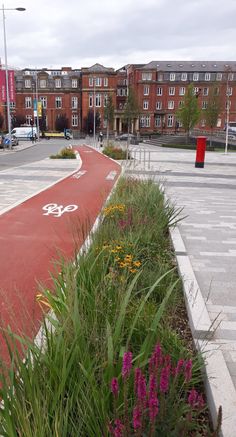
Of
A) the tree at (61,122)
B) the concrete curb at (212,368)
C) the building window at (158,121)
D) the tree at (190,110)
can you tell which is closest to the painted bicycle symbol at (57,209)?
the concrete curb at (212,368)

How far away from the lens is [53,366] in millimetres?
2191

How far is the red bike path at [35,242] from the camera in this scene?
390 cm

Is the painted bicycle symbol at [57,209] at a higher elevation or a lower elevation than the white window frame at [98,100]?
lower

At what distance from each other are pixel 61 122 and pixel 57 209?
77.6 meters

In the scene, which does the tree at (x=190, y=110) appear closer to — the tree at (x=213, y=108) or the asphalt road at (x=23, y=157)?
the tree at (x=213, y=108)

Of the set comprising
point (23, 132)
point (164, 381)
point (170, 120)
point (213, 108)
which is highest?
point (213, 108)

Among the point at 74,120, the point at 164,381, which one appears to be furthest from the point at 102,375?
the point at 74,120

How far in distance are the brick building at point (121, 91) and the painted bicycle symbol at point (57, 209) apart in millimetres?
64381

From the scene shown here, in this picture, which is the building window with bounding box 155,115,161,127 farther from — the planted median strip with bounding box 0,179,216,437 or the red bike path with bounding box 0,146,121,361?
the planted median strip with bounding box 0,179,216,437

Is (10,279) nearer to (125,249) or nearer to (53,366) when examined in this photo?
(125,249)

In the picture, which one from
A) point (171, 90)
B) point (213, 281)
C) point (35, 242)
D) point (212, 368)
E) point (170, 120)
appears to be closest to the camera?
point (212, 368)

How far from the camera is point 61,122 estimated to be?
275 feet

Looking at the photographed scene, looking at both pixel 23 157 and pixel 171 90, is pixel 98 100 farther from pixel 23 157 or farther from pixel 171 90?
pixel 23 157

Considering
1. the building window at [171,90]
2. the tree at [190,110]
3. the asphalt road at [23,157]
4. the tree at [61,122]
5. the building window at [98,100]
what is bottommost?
the asphalt road at [23,157]
